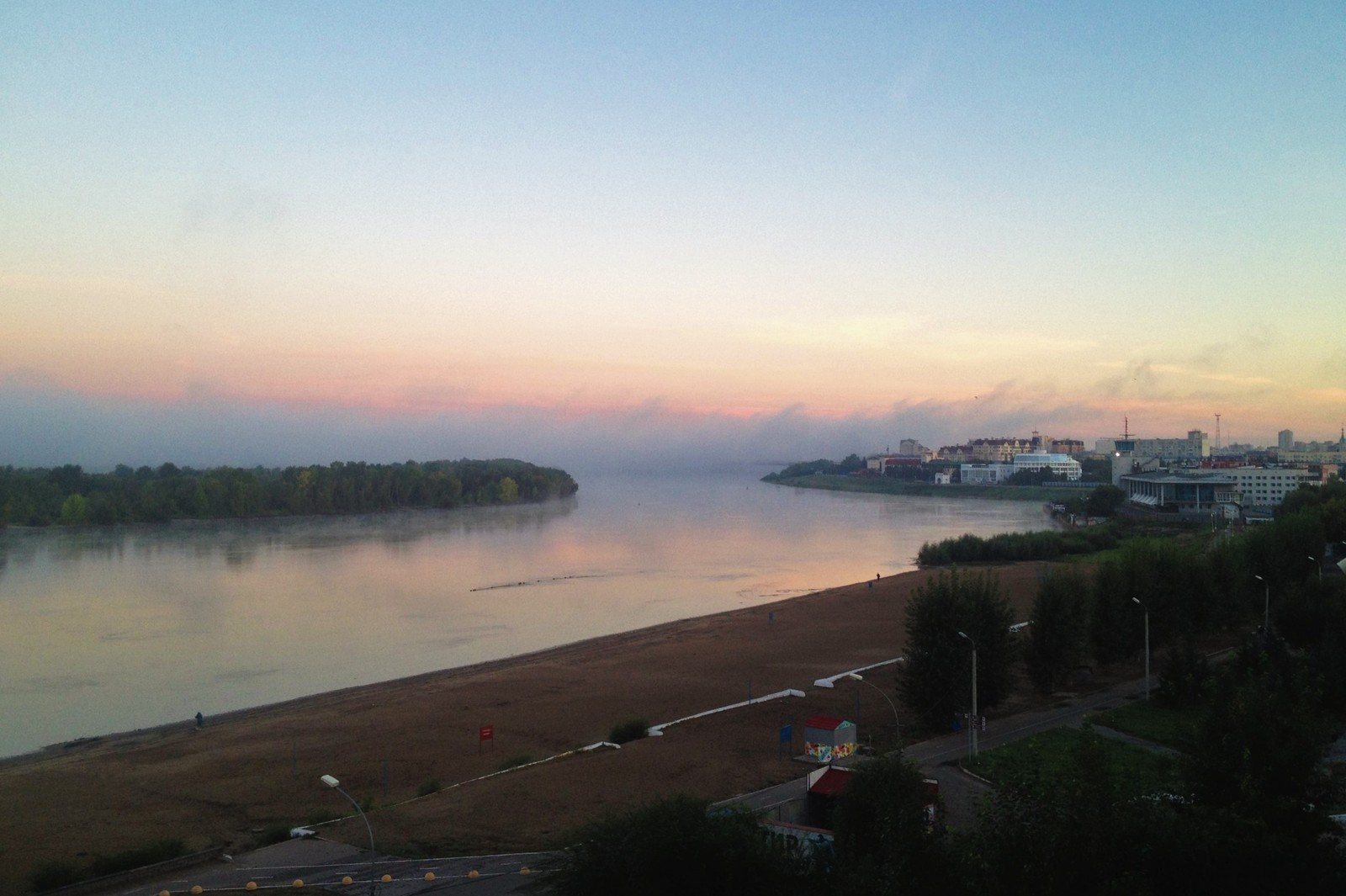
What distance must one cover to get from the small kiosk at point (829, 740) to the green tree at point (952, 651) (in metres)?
1.84

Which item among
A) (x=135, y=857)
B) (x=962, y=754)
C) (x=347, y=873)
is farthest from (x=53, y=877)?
(x=962, y=754)

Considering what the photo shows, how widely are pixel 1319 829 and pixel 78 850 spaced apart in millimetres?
11816

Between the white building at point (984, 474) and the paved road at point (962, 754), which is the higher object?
the white building at point (984, 474)

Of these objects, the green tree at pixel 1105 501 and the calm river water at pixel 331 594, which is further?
the green tree at pixel 1105 501

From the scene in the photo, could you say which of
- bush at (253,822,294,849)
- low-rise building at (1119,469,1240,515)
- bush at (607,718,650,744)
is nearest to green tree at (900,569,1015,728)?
bush at (607,718,650,744)

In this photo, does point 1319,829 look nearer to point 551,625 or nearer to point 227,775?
point 227,775

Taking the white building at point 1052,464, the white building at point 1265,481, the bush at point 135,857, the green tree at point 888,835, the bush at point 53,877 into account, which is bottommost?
the bush at point 135,857

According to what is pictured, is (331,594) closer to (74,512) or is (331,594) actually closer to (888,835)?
(888,835)

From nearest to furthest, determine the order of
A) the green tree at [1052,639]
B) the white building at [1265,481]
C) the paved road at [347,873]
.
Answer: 1. the paved road at [347,873]
2. the green tree at [1052,639]
3. the white building at [1265,481]

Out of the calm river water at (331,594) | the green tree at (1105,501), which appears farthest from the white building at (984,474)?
the calm river water at (331,594)

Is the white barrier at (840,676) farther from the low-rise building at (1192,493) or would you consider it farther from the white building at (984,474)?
the white building at (984,474)

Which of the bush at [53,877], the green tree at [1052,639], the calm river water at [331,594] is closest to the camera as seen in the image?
the bush at [53,877]

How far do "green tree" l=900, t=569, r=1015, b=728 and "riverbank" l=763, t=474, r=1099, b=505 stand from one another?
69915 millimetres

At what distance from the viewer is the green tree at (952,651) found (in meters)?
13.7
